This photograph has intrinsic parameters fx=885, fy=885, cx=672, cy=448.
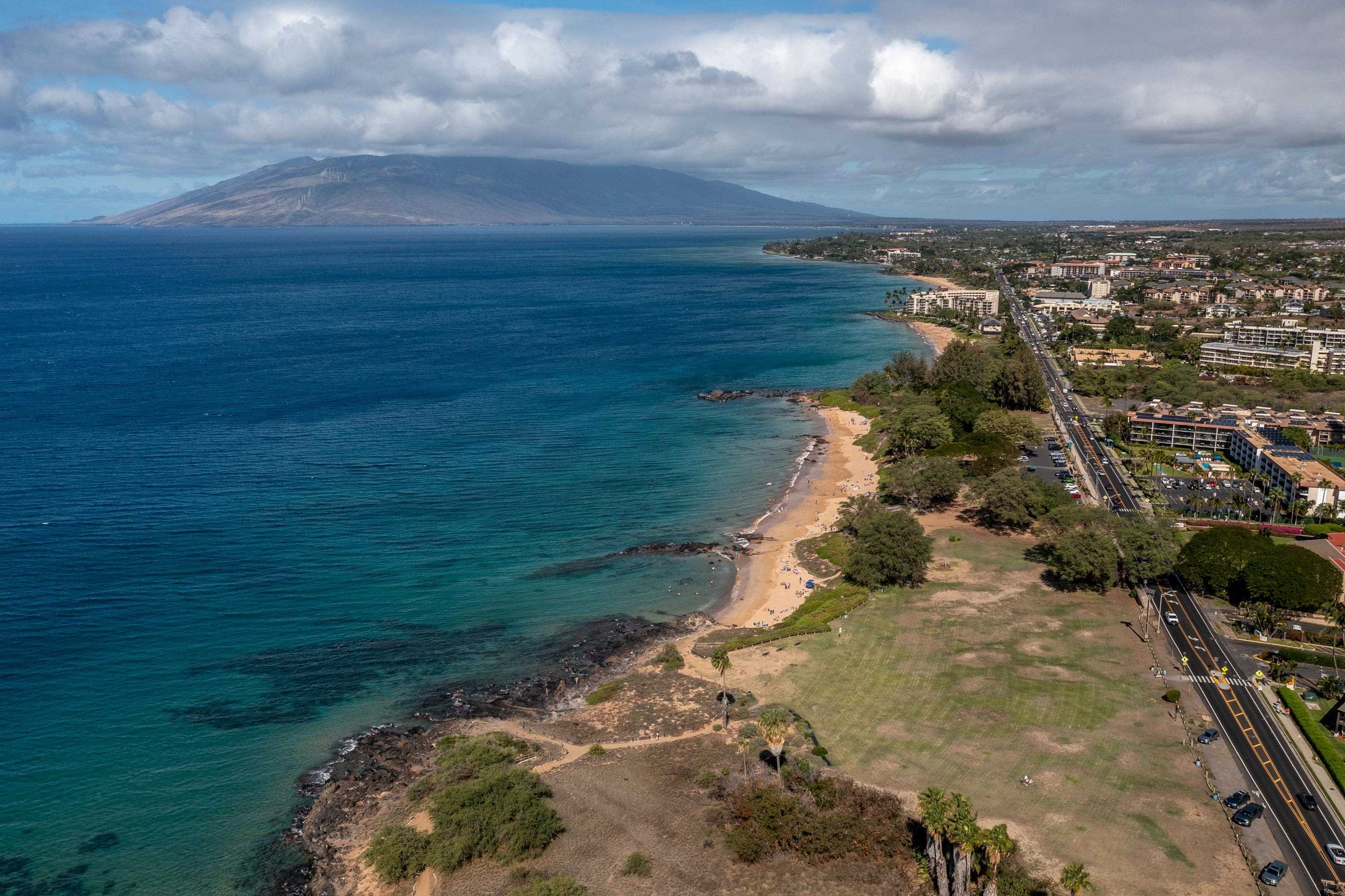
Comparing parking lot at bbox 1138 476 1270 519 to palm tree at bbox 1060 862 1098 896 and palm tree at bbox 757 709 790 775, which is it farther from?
palm tree at bbox 1060 862 1098 896

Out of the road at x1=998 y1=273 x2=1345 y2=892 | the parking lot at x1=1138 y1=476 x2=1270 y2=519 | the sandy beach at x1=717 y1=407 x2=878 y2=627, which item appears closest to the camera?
the road at x1=998 y1=273 x2=1345 y2=892

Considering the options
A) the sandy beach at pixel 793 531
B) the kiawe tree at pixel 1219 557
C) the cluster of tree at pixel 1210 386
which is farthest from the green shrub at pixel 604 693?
the cluster of tree at pixel 1210 386

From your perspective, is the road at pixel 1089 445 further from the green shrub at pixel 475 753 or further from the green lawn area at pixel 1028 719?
the green shrub at pixel 475 753

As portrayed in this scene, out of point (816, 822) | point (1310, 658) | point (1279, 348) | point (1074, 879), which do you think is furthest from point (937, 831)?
point (1279, 348)

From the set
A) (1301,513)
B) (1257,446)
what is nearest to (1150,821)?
(1301,513)

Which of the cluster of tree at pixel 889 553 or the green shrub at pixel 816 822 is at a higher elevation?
the cluster of tree at pixel 889 553

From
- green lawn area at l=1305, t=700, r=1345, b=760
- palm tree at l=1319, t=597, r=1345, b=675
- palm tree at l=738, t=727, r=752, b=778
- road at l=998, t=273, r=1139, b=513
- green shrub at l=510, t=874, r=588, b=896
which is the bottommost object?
green shrub at l=510, t=874, r=588, b=896

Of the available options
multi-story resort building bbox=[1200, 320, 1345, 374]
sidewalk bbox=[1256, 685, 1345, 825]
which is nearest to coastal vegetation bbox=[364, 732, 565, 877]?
sidewalk bbox=[1256, 685, 1345, 825]

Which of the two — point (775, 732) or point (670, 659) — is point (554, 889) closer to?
point (775, 732)
